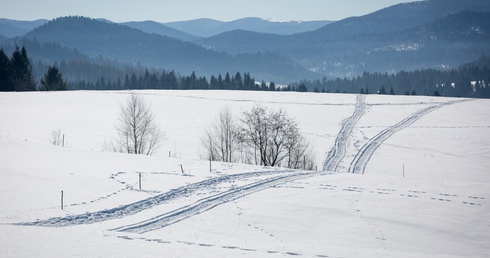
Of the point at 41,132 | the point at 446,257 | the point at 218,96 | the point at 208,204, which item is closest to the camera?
the point at 446,257

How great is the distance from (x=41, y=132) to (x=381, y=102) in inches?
1997

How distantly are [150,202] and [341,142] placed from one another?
31.2 m

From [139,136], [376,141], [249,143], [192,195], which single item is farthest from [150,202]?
[376,141]

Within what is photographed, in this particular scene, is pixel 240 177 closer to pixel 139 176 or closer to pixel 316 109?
pixel 139 176

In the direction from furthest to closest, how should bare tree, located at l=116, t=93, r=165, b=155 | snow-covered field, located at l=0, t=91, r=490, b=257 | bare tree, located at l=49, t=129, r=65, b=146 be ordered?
bare tree, located at l=116, t=93, r=165, b=155 → bare tree, located at l=49, t=129, r=65, b=146 → snow-covered field, located at l=0, t=91, r=490, b=257

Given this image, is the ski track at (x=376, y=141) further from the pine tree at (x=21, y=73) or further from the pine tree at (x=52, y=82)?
the pine tree at (x=21, y=73)

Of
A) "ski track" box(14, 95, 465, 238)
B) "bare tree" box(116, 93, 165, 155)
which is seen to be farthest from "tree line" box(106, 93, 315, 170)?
"ski track" box(14, 95, 465, 238)

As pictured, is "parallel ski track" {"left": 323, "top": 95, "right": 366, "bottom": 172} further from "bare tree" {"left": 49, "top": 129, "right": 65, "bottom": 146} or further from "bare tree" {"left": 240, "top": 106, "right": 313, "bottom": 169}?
"bare tree" {"left": 49, "top": 129, "right": 65, "bottom": 146}

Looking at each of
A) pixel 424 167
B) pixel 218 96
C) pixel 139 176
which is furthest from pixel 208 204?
pixel 218 96

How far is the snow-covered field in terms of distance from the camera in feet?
60.9

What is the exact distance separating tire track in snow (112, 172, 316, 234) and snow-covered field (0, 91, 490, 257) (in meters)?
0.06

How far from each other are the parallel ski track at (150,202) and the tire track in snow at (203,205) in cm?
7

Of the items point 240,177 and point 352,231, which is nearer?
point 352,231

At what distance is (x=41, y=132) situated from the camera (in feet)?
168
